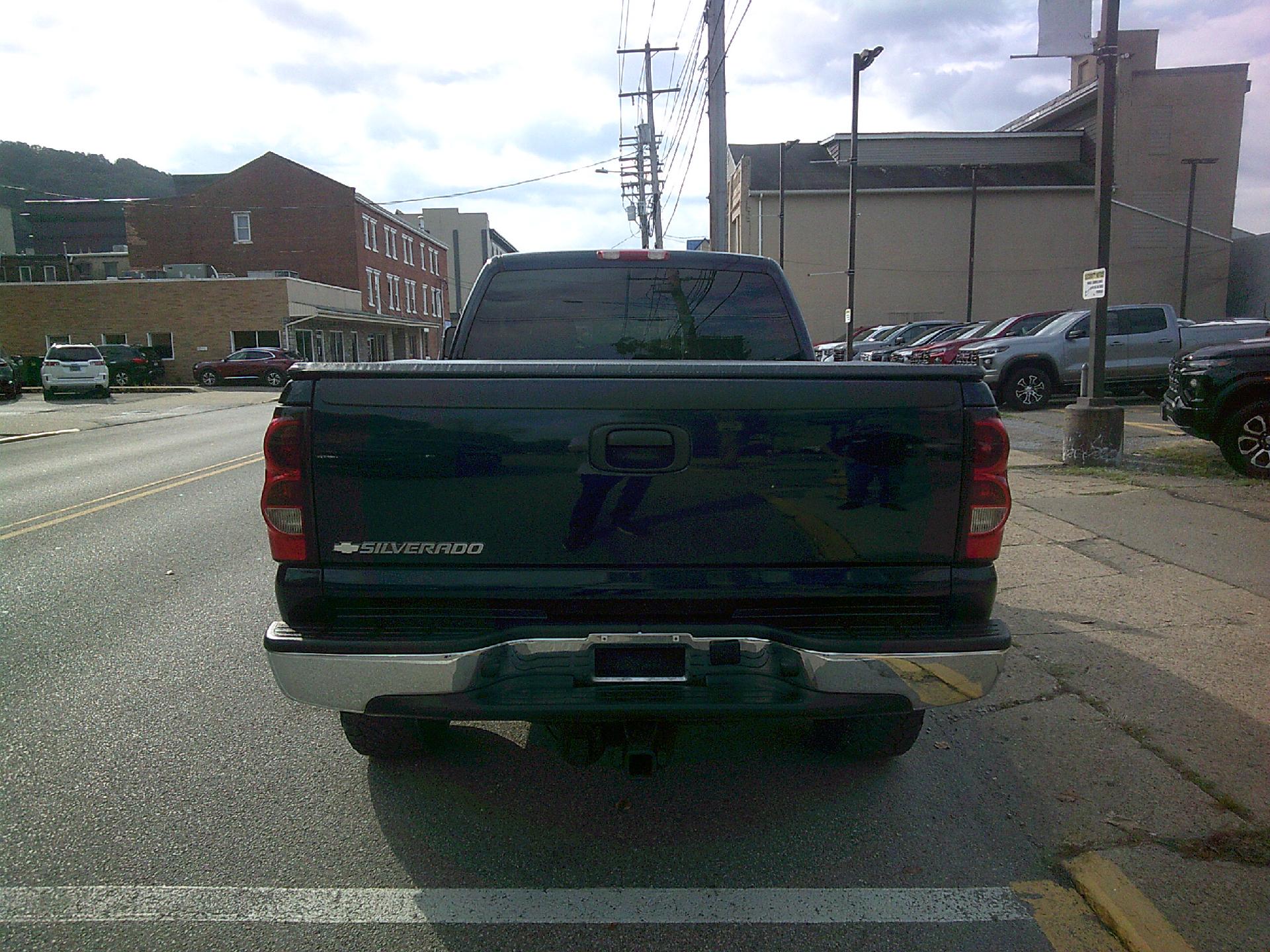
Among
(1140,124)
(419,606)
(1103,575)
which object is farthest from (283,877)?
(1140,124)

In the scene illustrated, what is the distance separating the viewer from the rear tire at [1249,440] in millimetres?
8680

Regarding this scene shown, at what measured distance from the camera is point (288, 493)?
260 centimetres

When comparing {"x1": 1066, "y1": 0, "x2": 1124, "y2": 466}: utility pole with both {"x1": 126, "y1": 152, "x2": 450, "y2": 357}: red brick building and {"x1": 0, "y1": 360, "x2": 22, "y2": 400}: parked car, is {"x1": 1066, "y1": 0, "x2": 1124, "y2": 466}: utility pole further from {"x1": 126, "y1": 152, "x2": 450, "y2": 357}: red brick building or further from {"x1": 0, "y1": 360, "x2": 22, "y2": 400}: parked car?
{"x1": 126, "y1": 152, "x2": 450, "y2": 357}: red brick building

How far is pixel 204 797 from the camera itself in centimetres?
331

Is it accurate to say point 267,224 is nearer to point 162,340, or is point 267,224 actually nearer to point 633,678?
point 162,340

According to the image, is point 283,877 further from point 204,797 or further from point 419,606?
point 419,606

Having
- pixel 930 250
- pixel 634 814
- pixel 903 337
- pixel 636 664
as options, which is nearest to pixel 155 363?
pixel 903 337

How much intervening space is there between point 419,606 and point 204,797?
143cm

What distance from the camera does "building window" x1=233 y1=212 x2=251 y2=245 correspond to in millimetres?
49875

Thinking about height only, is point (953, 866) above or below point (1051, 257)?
below

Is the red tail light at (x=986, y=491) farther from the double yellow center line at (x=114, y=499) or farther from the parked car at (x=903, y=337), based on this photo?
the parked car at (x=903, y=337)

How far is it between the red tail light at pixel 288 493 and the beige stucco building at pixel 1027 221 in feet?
137

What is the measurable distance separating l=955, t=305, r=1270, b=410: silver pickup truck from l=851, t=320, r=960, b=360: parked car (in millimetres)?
9518

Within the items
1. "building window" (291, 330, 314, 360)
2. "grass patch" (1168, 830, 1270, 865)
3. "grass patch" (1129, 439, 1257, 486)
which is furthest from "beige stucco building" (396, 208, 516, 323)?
"grass patch" (1168, 830, 1270, 865)
